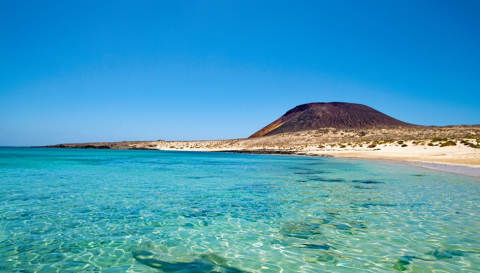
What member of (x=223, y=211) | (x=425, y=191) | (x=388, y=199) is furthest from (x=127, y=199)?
(x=425, y=191)

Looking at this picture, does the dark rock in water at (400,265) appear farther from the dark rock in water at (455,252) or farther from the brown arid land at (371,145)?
the brown arid land at (371,145)

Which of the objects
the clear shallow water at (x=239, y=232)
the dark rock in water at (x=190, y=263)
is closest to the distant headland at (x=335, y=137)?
the clear shallow water at (x=239, y=232)

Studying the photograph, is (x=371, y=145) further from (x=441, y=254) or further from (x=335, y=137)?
(x=441, y=254)

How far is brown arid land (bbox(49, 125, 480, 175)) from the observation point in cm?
3671

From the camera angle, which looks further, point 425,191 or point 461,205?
point 425,191

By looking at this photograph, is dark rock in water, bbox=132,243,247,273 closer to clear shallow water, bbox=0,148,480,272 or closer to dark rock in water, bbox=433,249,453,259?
clear shallow water, bbox=0,148,480,272

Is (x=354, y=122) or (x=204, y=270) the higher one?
(x=354, y=122)

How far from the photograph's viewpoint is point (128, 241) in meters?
6.79

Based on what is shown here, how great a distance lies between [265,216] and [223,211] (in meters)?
1.52

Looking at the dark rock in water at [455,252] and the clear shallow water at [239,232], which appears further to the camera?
the dark rock in water at [455,252]

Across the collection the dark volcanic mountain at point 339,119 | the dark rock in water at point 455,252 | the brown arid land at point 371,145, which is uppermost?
the dark volcanic mountain at point 339,119

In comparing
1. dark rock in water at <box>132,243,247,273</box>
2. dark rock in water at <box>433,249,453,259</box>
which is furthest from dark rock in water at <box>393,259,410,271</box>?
dark rock in water at <box>132,243,247,273</box>

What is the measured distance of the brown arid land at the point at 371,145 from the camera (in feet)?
120

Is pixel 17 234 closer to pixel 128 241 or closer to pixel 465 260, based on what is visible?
pixel 128 241
